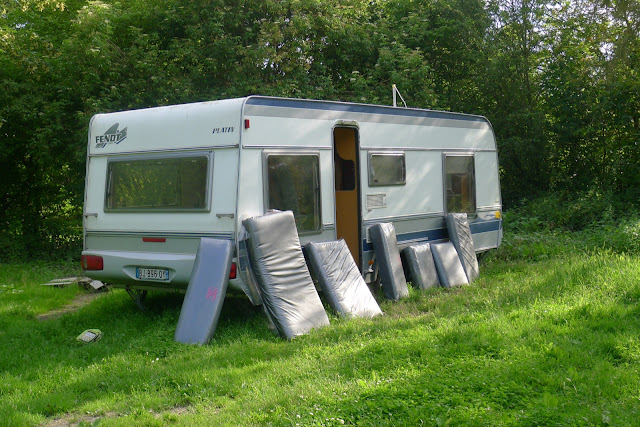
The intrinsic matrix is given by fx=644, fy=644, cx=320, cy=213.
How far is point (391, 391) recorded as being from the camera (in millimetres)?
4684

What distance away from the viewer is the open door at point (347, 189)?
8664 millimetres

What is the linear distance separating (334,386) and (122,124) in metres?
4.42

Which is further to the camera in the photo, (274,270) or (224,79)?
(224,79)

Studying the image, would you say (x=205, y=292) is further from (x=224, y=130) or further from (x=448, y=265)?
A: (x=448, y=265)

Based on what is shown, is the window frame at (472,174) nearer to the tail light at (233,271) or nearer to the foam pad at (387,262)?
the foam pad at (387,262)

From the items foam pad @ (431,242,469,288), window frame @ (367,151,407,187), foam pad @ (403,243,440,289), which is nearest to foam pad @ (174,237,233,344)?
window frame @ (367,151,407,187)

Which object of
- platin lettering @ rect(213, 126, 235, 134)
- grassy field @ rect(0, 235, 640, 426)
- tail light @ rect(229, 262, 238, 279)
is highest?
platin lettering @ rect(213, 126, 235, 134)

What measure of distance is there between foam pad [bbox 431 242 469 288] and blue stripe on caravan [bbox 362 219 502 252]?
0.68ft

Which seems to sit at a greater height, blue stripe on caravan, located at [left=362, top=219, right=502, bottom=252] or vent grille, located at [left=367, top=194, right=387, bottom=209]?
vent grille, located at [left=367, top=194, right=387, bottom=209]

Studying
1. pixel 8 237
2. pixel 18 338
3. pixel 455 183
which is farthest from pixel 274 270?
pixel 8 237

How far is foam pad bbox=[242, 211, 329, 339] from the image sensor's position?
21.6 feet

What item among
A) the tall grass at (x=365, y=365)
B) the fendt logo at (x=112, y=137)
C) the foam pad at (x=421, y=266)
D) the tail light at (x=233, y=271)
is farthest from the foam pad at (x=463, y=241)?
the fendt logo at (x=112, y=137)

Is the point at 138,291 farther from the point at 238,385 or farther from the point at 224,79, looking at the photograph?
the point at 224,79

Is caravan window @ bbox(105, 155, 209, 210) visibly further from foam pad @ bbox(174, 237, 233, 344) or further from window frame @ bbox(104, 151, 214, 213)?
foam pad @ bbox(174, 237, 233, 344)
